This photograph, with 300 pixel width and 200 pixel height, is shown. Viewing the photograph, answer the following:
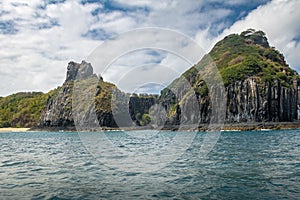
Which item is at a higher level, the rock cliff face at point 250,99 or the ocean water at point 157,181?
the rock cliff face at point 250,99

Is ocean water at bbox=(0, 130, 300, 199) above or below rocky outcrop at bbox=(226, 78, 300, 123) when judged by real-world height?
below

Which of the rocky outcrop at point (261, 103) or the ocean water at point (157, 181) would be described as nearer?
the ocean water at point (157, 181)

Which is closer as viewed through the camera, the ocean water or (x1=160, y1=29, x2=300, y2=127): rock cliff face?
the ocean water

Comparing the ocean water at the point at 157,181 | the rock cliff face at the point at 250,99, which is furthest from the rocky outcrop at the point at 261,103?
the ocean water at the point at 157,181

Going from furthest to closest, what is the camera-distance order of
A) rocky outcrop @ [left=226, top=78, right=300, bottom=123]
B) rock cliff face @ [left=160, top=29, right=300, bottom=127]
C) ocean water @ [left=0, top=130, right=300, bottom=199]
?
1. rock cliff face @ [left=160, top=29, right=300, bottom=127]
2. rocky outcrop @ [left=226, top=78, right=300, bottom=123]
3. ocean water @ [left=0, top=130, right=300, bottom=199]

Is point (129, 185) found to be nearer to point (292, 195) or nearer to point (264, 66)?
point (292, 195)

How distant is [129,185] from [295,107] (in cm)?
15427

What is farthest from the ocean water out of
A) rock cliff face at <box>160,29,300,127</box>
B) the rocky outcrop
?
the rocky outcrop

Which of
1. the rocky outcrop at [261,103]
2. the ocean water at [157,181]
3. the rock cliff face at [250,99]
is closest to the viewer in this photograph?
the ocean water at [157,181]

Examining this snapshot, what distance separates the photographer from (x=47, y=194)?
15.9 metres

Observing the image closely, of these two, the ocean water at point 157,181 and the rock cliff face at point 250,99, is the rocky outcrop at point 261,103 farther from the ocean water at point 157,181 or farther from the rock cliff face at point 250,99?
the ocean water at point 157,181

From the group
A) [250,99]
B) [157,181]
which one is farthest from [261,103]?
[157,181]

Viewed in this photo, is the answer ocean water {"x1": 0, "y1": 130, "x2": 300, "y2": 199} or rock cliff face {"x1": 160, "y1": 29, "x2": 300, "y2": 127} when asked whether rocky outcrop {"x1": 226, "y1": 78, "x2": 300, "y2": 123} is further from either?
ocean water {"x1": 0, "y1": 130, "x2": 300, "y2": 199}

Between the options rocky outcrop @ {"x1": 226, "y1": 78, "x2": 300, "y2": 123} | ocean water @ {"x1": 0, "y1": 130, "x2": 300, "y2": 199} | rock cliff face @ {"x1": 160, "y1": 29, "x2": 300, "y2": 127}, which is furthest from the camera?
rock cliff face @ {"x1": 160, "y1": 29, "x2": 300, "y2": 127}
